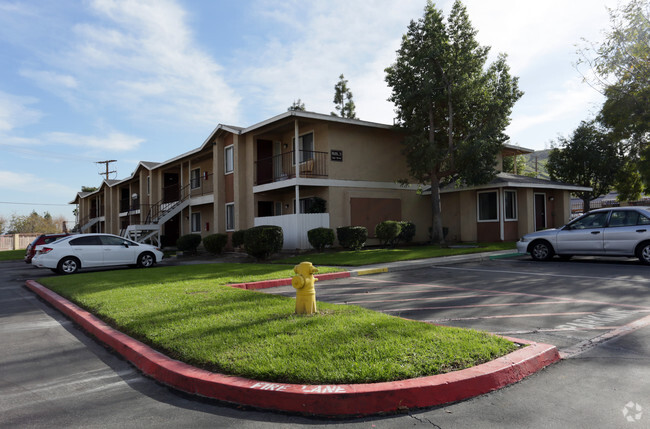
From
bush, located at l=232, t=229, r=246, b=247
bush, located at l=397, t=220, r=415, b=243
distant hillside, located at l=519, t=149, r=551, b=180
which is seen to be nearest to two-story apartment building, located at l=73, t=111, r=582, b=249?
bush, located at l=232, t=229, r=246, b=247

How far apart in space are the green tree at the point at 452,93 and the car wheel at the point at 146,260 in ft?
38.8

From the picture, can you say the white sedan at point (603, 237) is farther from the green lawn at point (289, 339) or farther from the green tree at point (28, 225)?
the green tree at point (28, 225)

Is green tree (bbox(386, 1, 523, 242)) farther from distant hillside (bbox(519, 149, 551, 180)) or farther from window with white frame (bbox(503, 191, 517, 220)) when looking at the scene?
distant hillside (bbox(519, 149, 551, 180))

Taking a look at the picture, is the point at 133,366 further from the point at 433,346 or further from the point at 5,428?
the point at 433,346

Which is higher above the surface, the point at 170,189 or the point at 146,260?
the point at 170,189

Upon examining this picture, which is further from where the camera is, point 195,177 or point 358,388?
point 195,177

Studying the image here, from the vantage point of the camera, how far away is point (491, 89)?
19.7 meters

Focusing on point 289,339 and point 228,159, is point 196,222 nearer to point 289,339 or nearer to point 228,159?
point 228,159

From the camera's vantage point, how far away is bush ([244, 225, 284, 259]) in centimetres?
1667

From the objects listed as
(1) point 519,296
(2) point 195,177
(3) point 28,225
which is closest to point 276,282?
(1) point 519,296

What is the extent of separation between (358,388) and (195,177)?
26.5 metres

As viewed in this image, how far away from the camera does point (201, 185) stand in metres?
26.9

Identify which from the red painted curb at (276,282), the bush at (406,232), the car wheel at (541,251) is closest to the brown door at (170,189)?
the bush at (406,232)

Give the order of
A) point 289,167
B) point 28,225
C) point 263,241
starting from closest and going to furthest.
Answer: point 263,241 < point 289,167 < point 28,225
